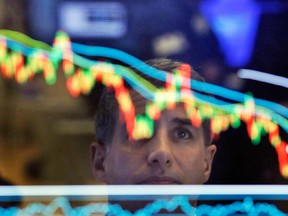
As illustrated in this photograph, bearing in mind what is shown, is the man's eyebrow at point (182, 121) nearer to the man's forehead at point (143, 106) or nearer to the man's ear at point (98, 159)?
the man's forehead at point (143, 106)

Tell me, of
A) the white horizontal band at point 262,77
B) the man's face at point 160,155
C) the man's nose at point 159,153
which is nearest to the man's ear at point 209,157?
the man's face at point 160,155

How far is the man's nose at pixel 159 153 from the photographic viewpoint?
1.49m

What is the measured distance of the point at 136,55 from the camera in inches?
59.6

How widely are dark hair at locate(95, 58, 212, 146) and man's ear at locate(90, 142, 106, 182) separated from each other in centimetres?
2

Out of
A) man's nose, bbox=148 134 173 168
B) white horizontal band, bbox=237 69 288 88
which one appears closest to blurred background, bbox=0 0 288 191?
white horizontal band, bbox=237 69 288 88

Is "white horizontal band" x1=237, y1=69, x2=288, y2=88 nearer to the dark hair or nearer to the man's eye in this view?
the dark hair

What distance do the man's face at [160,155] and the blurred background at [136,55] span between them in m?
0.04

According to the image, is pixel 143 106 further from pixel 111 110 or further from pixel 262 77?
pixel 262 77

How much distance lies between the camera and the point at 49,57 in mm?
1488

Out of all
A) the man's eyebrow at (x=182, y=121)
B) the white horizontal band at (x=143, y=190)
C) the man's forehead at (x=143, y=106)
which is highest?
the man's forehead at (x=143, y=106)

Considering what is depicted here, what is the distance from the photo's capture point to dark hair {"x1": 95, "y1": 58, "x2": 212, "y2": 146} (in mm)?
1493

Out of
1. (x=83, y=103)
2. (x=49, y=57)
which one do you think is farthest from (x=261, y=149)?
(x=49, y=57)

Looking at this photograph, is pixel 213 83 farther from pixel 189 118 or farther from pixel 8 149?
pixel 8 149

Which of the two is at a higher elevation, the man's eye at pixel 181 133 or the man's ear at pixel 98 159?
the man's eye at pixel 181 133
